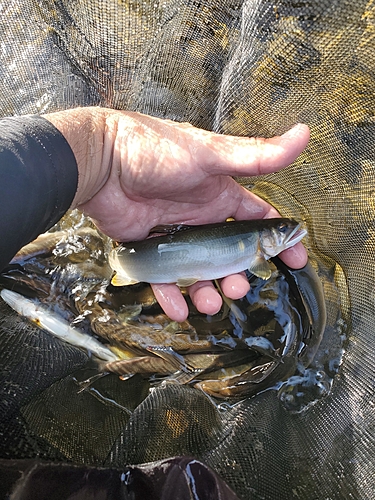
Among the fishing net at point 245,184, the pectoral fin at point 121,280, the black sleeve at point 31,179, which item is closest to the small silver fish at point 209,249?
the pectoral fin at point 121,280

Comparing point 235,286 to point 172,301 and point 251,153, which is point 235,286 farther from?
point 251,153

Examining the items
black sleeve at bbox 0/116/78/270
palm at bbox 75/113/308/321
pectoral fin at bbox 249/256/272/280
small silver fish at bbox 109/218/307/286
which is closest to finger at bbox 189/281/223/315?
palm at bbox 75/113/308/321

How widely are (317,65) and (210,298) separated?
1541 mm

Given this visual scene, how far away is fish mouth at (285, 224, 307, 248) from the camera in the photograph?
249 centimetres

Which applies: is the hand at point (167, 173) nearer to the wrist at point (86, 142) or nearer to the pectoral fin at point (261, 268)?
the wrist at point (86, 142)

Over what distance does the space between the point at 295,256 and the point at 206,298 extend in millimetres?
684

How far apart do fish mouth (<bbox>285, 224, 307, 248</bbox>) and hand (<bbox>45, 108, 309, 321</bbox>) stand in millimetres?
138

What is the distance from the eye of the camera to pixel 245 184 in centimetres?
303

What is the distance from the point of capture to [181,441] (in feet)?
7.29

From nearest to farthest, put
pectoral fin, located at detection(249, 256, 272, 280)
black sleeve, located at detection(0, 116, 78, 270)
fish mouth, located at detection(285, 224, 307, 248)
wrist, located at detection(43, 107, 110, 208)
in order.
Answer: black sleeve, located at detection(0, 116, 78, 270) < wrist, located at detection(43, 107, 110, 208) < fish mouth, located at detection(285, 224, 307, 248) < pectoral fin, located at detection(249, 256, 272, 280)

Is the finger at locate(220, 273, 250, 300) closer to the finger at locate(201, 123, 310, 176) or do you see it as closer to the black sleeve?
the finger at locate(201, 123, 310, 176)

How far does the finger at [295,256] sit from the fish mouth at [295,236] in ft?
0.43

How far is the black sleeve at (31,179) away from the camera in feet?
5.31

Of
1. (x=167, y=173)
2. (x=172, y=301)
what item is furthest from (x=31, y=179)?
(x=172, y=301)
